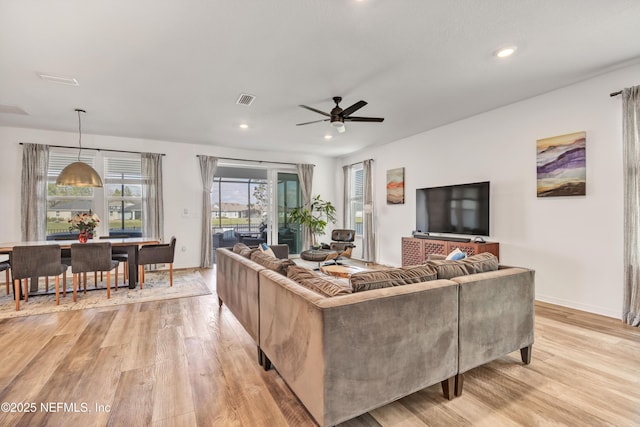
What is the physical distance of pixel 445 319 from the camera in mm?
1878

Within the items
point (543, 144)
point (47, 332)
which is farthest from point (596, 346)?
point (47, 332)

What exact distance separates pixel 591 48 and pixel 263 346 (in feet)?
13.3

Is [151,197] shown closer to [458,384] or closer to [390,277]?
[390,277]

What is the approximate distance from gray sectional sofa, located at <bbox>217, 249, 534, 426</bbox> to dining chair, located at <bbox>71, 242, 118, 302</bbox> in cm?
293

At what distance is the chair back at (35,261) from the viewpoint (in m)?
3.67

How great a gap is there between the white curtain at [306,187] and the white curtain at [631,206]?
5748 millimetres

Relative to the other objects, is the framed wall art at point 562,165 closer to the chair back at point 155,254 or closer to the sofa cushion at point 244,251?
the sofa cushion at point 244,251

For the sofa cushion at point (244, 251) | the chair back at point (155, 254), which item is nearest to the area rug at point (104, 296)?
the chair back at point (155, 254)

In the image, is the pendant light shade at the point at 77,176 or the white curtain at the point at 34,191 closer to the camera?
the pendant light shade at the point at 77,176

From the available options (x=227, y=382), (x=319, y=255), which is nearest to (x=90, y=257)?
(x=227, y=382)

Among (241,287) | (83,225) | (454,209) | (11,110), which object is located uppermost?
(11,110)

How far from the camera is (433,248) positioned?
4844mm

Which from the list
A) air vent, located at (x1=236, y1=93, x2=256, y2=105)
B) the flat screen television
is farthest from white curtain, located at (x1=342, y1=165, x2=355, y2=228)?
air vent, located at (x1=236, y1=93, x2=256, y2=105)

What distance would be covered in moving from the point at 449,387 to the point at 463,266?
832 mm
